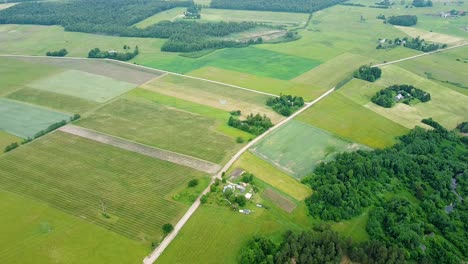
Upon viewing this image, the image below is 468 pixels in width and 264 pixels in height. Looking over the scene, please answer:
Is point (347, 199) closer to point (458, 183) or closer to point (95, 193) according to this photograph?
point (458, 183)

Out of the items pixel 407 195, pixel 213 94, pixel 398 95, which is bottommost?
pixel 407 195

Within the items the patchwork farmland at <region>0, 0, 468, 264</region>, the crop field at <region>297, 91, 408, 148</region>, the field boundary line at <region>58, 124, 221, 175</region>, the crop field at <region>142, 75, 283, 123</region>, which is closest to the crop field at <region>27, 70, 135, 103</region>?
the patchwork farmland at <region>0, 0, 468, 264</region>

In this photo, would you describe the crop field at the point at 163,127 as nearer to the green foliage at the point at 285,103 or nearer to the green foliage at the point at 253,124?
the green foliage at the point at 253,124

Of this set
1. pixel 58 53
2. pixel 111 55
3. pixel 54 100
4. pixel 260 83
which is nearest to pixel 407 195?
pixel 260 83

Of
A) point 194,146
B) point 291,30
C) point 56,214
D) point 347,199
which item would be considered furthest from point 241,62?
point 56,214

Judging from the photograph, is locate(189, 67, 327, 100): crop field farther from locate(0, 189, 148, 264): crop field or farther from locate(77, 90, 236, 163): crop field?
locate(0, 189, 148, 264): crop field

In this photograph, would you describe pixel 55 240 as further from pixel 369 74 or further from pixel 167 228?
pixel 369 74

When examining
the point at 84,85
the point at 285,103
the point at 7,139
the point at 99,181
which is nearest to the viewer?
the point at 99,181
